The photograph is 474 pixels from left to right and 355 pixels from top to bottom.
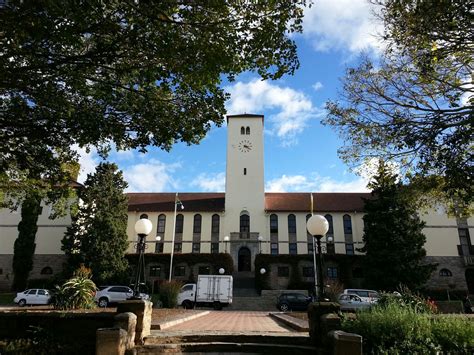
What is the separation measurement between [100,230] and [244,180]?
20193 millimetres

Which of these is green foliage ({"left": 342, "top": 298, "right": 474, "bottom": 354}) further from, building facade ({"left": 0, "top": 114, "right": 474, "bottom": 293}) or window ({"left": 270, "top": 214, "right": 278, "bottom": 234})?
window ({"left": 270, "top": 214, "right": 278, "bottom": 234})

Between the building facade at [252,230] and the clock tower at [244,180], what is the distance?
130mm

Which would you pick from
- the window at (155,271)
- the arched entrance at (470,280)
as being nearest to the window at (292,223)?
the window at (155,271)

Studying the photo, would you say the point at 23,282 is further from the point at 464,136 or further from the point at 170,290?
the point at 464,136

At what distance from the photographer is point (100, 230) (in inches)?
1359

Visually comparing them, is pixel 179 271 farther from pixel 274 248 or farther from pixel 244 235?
pixel 274 248

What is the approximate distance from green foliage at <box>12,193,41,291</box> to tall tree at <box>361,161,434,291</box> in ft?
117

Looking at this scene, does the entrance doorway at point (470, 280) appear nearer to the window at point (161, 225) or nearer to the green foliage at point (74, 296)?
the window at point (161, 225)

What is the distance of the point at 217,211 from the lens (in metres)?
46.2

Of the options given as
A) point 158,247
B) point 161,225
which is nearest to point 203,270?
point 158,247

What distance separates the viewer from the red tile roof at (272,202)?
4588 centimetres

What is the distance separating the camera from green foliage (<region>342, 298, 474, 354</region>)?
6.82m

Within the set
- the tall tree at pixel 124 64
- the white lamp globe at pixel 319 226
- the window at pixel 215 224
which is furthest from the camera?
the window at pixel 215 224

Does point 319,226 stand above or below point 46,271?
above
